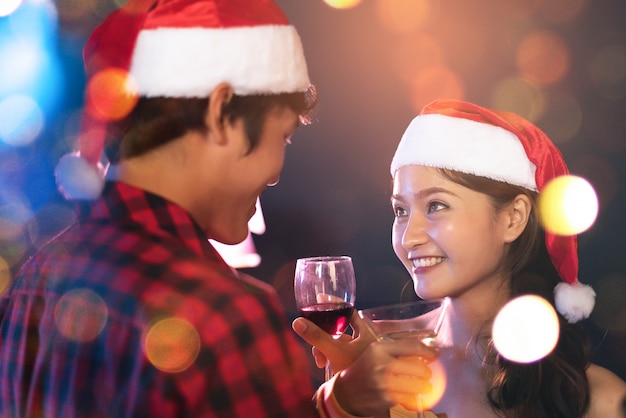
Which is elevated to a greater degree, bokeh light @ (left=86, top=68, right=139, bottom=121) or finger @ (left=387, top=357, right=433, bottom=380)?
bokeh light @ (left=86, top=68, right=139, bottom=121)

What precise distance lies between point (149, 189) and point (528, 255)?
144cm

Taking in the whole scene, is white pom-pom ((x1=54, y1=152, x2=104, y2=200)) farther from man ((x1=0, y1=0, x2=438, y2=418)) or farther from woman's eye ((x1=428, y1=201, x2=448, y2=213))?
woman's eye ((x1=428, y1=201, x2=448, y2=213))

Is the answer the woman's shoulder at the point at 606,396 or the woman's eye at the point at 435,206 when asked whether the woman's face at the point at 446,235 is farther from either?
the woman's shoulder at the point at 606,396

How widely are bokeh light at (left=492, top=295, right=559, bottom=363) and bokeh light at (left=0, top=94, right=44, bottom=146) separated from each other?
93.7 inches

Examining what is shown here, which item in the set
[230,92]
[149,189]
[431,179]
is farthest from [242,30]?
[431,179]

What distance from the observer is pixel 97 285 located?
0.95 metres

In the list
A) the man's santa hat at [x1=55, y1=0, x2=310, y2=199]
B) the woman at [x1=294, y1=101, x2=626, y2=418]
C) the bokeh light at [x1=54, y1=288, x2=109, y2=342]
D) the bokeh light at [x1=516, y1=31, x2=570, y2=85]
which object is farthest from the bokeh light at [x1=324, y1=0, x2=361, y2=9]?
the bokeh light at [x1=54, y1=288, x2=109, y2=342]

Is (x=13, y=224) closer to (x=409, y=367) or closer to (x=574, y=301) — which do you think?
(x=574, y=301)

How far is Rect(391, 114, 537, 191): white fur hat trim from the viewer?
209cm

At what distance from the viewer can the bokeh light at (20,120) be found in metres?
3.29

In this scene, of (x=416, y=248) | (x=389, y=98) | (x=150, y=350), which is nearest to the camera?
(x=150, y=350)

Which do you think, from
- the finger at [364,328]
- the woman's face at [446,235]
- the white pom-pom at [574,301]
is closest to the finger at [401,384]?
the finger at [364,328]

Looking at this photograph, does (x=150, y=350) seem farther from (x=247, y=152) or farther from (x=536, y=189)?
(x=536, y=189)

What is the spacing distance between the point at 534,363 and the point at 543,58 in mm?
1398
